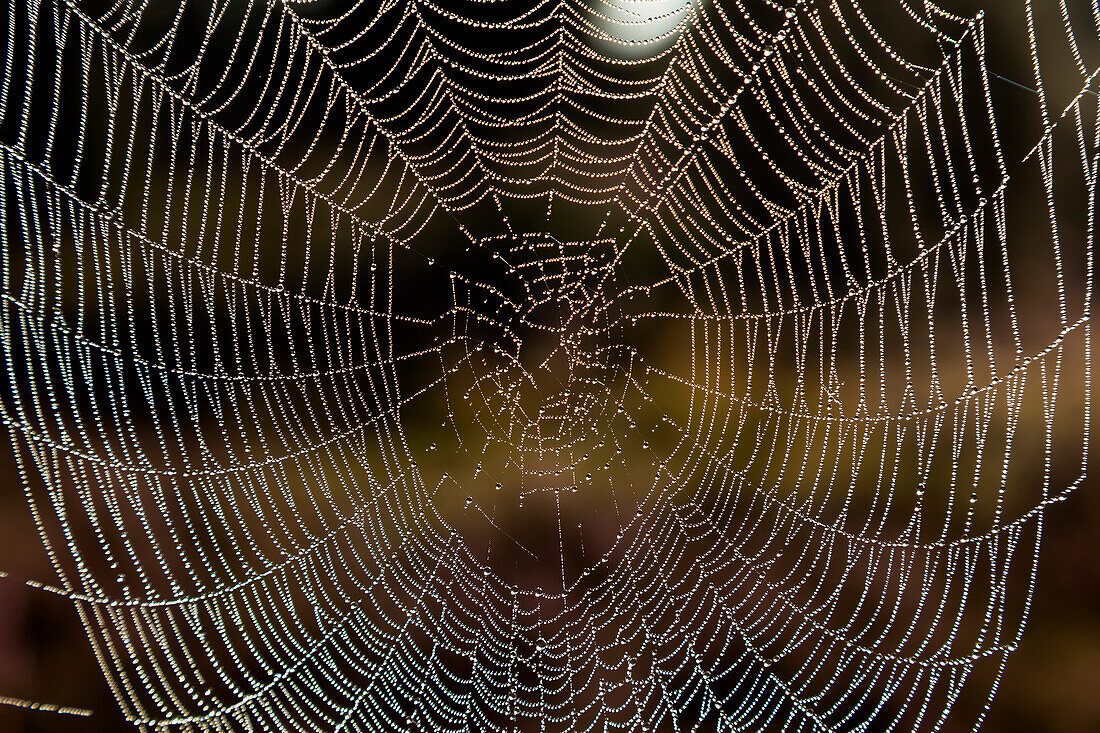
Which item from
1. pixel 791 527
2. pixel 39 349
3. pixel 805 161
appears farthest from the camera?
pixel 791 527

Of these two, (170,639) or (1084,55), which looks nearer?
(1084,55)

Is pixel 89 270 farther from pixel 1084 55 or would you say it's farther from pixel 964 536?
pixel 964 536

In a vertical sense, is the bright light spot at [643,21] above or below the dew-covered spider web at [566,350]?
above

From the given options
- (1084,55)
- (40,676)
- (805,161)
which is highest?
(1084,55)

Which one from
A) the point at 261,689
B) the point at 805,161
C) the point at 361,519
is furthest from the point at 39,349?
the point at 805,161

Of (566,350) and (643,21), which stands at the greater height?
(643,21)

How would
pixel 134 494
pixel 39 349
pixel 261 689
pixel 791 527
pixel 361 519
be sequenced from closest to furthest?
pixel 39 349
pixel 261 689
pixel 134 494
pixel 361 519
pixel 791 527

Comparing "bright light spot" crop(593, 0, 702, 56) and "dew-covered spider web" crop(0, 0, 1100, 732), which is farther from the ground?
"bright light spot" crop(593, 0, 702, 56)

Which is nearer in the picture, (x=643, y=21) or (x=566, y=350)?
(x=643, y=21)
